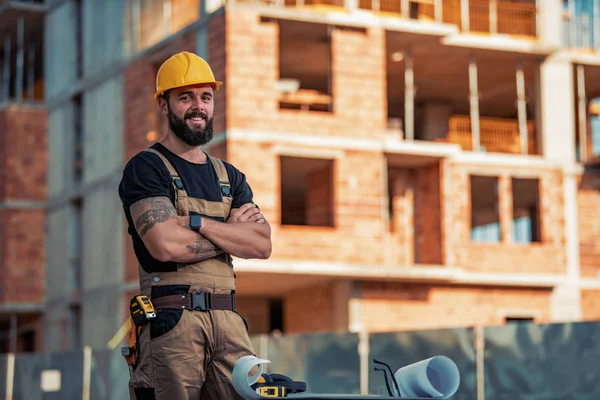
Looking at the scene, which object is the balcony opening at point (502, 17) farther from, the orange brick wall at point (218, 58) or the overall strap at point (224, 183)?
the overall strap at point (224, 183)

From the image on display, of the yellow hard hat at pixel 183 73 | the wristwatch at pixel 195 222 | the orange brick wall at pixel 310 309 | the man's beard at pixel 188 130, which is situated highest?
the yellow hard hat at pixel 183 73

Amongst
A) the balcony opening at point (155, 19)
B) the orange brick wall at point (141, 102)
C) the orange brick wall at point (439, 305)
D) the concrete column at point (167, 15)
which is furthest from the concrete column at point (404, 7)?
the orange brick wall at point (439, 305)

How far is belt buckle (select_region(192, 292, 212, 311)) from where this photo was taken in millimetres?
4965

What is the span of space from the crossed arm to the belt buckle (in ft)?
0.50

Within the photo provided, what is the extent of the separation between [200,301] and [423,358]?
1162 centimetres

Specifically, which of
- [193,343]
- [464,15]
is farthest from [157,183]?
[464,15]

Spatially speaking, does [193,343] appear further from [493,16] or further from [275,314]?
[275,314]

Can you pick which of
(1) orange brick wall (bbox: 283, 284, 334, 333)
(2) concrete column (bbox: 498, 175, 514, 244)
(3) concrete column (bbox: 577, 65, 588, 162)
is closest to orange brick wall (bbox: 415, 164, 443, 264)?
(2) concrete column (bbox: 498, 175, 514, 244)

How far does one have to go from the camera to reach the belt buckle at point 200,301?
496 cm

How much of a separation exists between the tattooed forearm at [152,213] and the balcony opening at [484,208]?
28360 mm

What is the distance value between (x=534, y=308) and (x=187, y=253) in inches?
1167

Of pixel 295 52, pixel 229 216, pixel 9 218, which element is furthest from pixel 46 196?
pixel 229 216

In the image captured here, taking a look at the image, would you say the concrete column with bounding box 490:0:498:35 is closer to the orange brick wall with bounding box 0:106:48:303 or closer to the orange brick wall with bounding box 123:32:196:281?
the orange brick wall with bounding box 123:32:196:281

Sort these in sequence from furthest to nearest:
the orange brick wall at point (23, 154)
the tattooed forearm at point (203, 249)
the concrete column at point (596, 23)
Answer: the orange brick wall at point (23, 154)
the concrete column at point (596, 23)
the tattooed forearm at point (203, 249)
